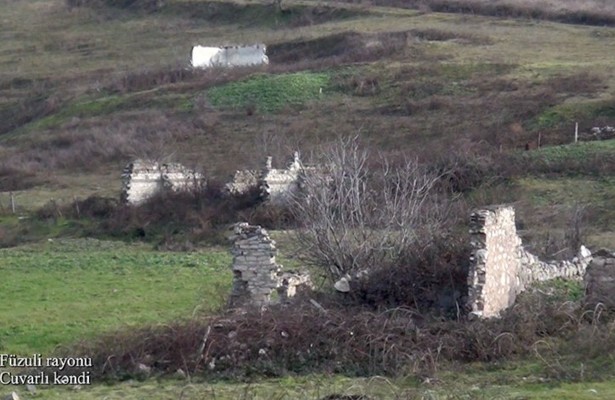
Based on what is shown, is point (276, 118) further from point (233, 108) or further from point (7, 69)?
point (7, 69)

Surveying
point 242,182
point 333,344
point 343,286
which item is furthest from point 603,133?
point 333,344

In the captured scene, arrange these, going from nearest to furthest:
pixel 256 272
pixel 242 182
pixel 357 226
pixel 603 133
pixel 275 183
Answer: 1. pixel 256 272
2. pixel 357 226
3. pixel 275 183
4. pixel 242 182
5. pixel 603 133

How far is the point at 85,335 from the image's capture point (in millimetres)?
20375

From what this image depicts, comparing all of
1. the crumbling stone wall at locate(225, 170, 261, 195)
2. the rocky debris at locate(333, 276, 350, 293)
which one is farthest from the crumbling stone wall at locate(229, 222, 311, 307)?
the crumbling stone wall at locate(225, 170, 261, 195)

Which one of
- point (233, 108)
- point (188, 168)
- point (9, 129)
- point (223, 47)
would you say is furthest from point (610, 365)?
point (223, 47)

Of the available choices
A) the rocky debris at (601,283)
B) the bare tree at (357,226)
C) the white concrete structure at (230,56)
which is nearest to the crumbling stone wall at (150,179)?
the bare tree at (357,226)

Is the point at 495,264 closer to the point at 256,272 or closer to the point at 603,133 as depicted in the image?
the point at 256,272

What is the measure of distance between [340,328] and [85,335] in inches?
206

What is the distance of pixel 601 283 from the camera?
18484mm

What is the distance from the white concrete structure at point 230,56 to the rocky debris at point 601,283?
4850cm

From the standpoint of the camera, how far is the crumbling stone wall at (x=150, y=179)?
133 feet

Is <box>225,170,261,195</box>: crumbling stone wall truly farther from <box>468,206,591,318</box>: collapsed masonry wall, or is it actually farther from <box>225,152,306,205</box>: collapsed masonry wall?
<box>468,206,591,318</box>: collapsed masonry wall

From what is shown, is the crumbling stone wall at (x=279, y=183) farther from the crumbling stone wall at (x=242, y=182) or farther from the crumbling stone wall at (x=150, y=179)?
the crumbling stone wall at (x=150, y=179)

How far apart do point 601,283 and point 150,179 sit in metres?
24.5
